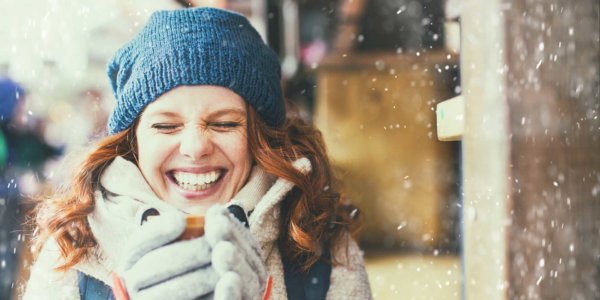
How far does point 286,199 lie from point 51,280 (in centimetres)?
46

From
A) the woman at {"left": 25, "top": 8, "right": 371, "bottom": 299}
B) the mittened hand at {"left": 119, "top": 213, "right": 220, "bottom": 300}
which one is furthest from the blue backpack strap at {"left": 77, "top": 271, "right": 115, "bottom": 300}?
the mittened hand at {"left": 119, "top": 213, "right": 220, "bottom": 300}

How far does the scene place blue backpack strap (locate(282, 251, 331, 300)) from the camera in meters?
1.08

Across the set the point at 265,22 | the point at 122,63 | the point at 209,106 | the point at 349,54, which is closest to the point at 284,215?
the point at 209,106

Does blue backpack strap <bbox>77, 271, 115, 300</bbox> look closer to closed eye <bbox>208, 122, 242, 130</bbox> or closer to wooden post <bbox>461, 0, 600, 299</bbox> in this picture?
closed eye <bbox>208, 122, 242, 130</bbox>

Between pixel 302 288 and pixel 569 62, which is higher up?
pixel 569 62

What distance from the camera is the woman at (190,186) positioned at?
0.90 meters

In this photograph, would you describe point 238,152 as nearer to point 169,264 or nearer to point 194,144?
point 194,144

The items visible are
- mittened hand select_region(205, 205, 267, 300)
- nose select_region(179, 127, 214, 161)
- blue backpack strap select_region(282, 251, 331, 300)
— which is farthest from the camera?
blue backpack strap select_region(282, 251, 331, 300)

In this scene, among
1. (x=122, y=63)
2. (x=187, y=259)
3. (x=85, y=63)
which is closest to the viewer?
(x=187, y=259)

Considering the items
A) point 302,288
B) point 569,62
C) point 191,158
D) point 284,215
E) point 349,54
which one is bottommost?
point 302,288

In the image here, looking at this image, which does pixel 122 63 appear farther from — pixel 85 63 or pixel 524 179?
pixel 524 179

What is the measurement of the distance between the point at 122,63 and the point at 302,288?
1.76 ft

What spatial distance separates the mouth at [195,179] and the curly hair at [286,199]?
0.09 meters

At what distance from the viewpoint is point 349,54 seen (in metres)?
1.72
